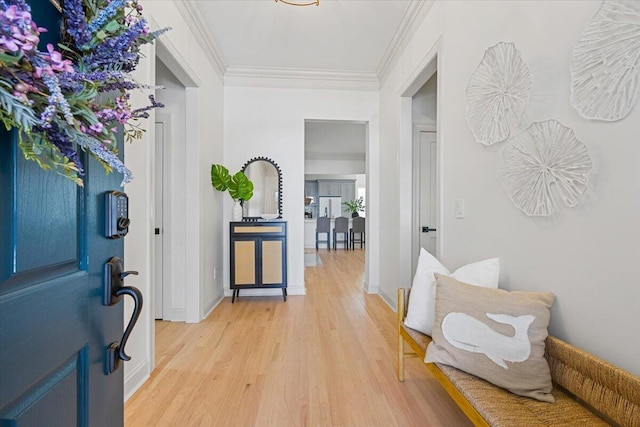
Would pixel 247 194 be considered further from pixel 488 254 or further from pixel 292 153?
pixel 488 254

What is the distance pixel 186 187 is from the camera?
3000 mm

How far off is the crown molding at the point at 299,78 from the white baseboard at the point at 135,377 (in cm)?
322

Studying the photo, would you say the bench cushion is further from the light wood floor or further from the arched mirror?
the arched mirror

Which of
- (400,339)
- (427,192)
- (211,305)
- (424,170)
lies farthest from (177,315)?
(424,170)

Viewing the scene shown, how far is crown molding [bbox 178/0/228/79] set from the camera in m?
2.60

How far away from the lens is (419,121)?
11.8 ft

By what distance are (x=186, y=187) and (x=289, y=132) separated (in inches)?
60.2

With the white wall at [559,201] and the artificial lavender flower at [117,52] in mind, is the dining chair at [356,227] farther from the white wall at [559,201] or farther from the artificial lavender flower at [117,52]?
the artificial lavender flower at [117,52]

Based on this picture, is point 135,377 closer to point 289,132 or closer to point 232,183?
point 232,183

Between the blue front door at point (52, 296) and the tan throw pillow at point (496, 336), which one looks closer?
the blue front door at point (52, 296)

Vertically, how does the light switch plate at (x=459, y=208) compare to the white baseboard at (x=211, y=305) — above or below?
above

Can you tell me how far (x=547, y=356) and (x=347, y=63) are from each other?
3461 mm

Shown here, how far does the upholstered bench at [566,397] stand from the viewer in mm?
982

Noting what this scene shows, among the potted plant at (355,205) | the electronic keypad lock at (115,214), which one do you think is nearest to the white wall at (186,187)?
the electronic keypad lock at (115,214)
